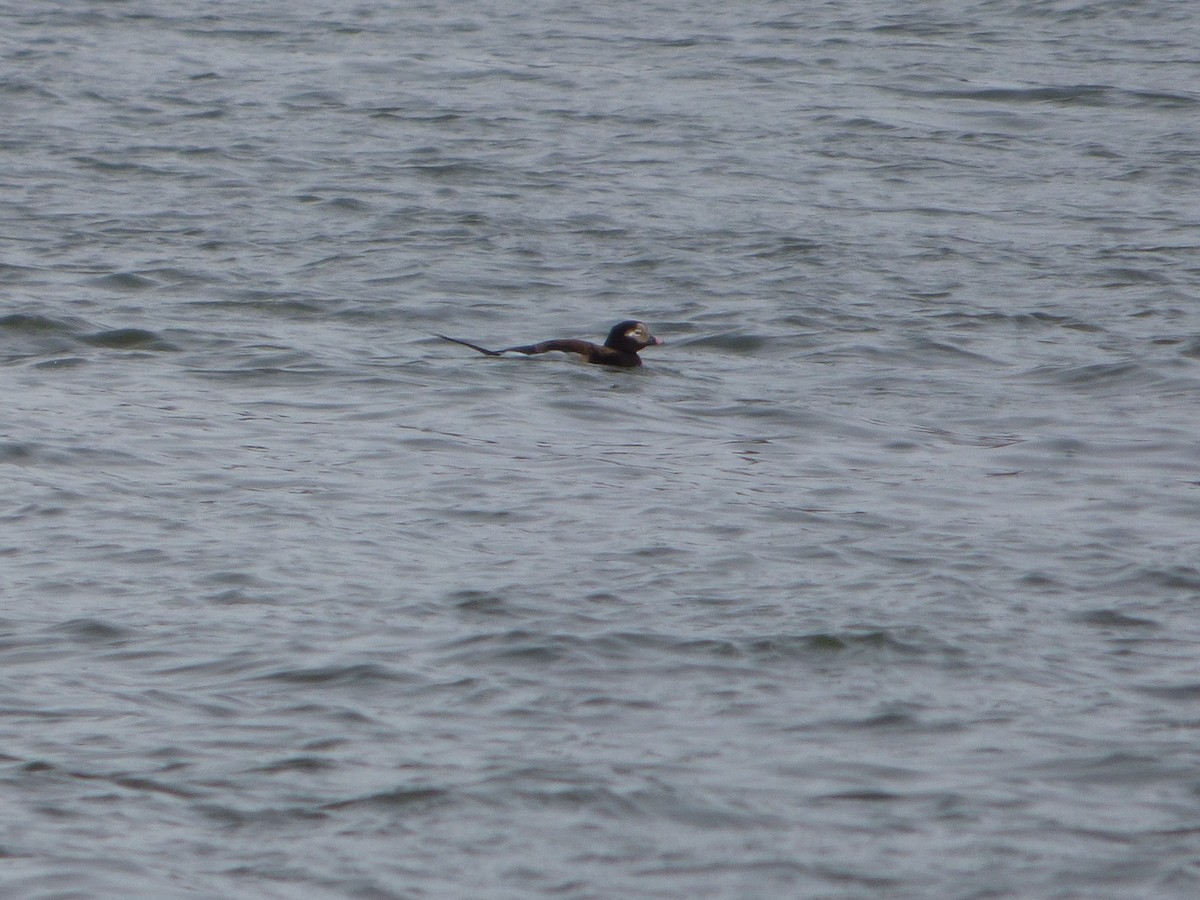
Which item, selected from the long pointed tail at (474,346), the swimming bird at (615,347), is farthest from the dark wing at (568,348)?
the long pointed tail at (474,346)

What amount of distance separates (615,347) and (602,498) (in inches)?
123

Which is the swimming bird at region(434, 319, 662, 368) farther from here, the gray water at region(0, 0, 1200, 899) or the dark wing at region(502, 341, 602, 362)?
the gray water at region(0, 0, 1200, 899)

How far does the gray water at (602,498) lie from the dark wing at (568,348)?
9 centimetres

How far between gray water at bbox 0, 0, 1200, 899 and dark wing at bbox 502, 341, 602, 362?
9cm

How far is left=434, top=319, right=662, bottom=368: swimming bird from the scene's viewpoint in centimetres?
1296

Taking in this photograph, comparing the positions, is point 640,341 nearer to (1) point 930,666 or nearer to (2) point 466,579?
(2) point 466,579

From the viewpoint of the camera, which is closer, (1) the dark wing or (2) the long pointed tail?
(1) the dark wing

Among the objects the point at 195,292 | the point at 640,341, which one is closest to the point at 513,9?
the point at 195,292

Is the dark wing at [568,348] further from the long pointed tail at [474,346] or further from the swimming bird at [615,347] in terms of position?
the long pointed tail at [474,346]

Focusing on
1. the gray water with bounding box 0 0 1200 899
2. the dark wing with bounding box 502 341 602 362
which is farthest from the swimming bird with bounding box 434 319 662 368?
the gray water with bounding box 0 0 1200 899

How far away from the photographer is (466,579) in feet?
28.7

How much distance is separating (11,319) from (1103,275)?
7927mm

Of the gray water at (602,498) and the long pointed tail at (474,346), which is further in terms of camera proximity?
the long pointed tail at (474,346)

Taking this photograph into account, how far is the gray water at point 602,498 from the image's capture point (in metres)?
6.44
